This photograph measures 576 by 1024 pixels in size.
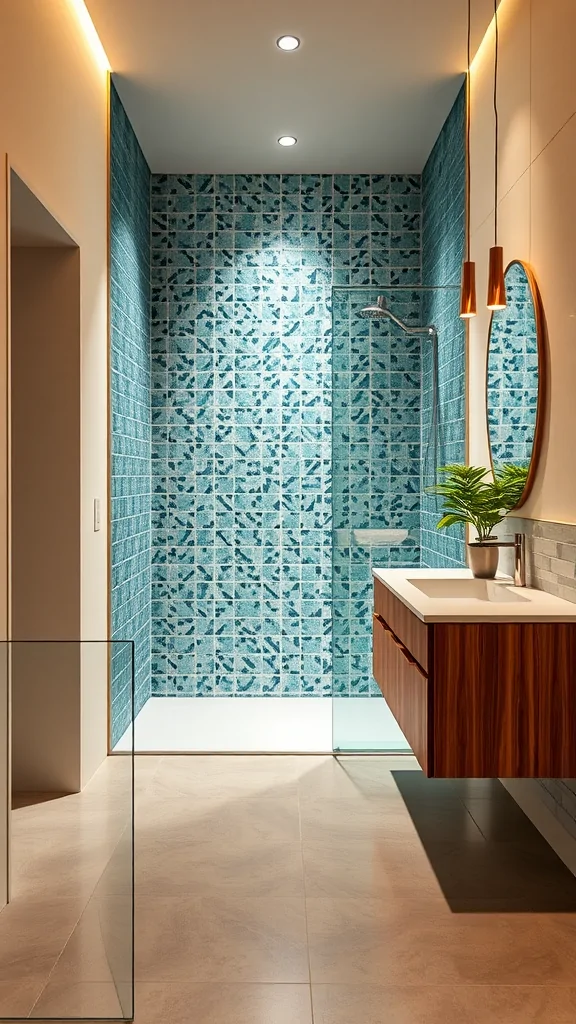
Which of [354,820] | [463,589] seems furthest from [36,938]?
[463,589]

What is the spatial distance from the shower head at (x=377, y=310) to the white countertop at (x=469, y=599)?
42.2 inches

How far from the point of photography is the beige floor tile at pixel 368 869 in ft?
8.29

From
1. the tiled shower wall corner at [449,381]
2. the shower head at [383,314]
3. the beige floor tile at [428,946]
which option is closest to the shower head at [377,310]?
the shower head at [383,314]

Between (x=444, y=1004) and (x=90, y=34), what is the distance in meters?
3.63

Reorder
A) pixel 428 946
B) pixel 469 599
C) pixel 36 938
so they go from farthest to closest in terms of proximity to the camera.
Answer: pixel 469 599
pixel 428 946
pixel 36 938

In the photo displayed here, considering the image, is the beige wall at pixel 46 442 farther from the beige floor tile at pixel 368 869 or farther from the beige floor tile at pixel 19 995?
the beige floor tile at pixel 19 995

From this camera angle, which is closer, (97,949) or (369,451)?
(97,949)

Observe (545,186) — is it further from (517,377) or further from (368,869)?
(368,869)

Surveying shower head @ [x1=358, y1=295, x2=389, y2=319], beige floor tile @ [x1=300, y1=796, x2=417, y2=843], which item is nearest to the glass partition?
beige floor tile @ [x1=300, y1=796, x2=417, y2=843]

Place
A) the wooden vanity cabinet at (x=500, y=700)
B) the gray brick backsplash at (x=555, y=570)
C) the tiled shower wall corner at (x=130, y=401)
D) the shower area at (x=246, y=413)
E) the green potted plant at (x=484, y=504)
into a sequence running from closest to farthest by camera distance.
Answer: the wooden vanity cabinet at (x=500, y=700)
the gray brick backsplash at (x=555, y=570)
the green potted plant at (x=484, y=504)
the tiled shower wall corner at (x=130, y=401)
the shower area at (x=246, y=413)

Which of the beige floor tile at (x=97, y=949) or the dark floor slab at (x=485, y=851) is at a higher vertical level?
the beige floor tile at (x=97, y=949)

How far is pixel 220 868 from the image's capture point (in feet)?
8.84

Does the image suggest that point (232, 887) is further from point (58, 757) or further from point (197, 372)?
point (197, 372)

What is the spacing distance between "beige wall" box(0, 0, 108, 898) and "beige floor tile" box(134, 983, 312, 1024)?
0.55m
